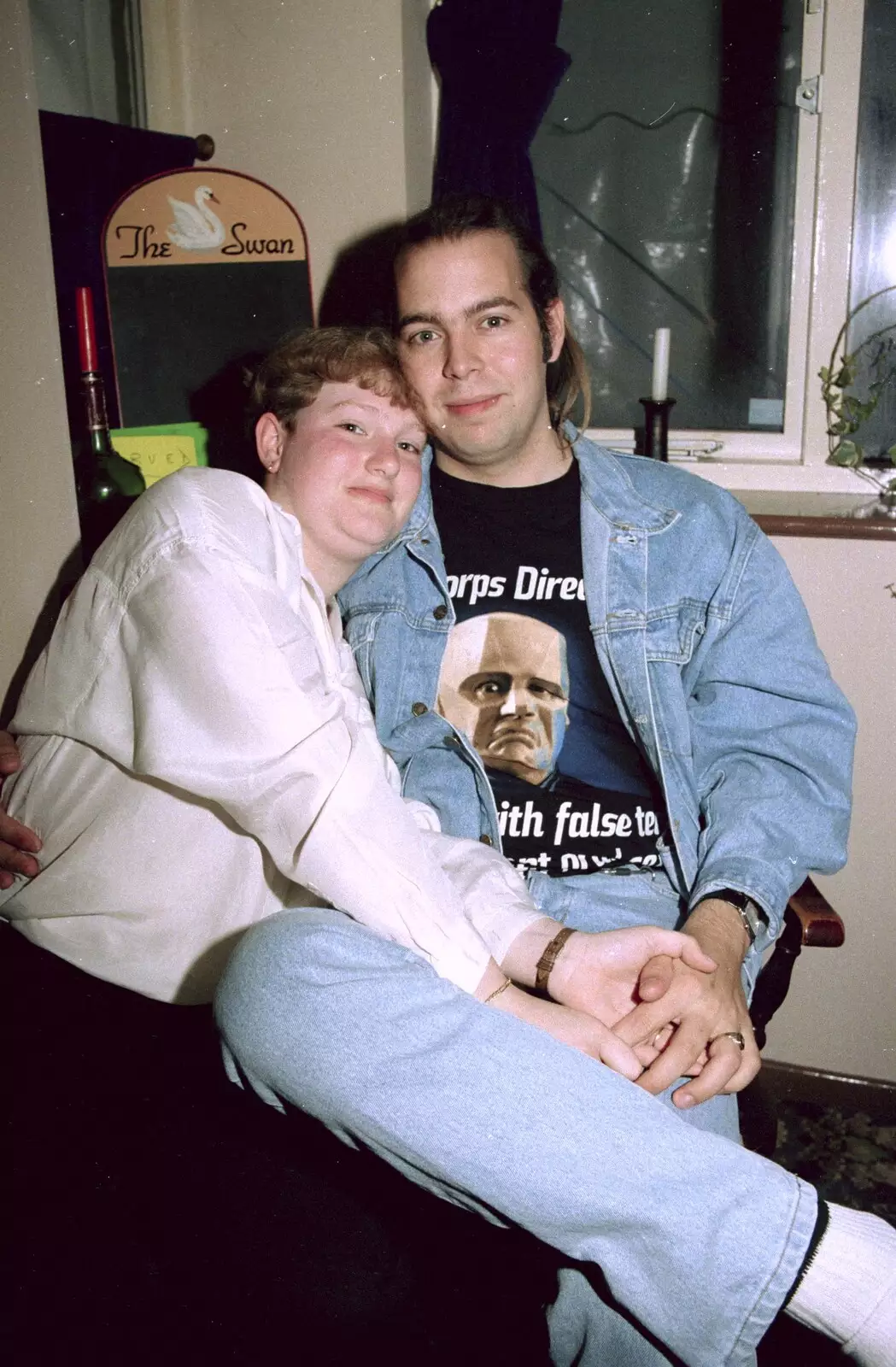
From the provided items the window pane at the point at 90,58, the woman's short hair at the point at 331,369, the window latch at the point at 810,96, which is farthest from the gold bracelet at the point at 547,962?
the window pane at the point at 90,58

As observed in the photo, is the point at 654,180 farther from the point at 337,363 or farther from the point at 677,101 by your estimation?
the point at 337,363

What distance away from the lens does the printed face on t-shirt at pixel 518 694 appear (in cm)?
160

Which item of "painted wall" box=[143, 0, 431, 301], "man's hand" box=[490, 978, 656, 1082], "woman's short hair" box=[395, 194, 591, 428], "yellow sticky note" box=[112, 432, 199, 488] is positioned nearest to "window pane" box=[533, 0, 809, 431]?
"painted wall" box=[143, 0, 431, 301]

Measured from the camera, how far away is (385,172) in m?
2.07

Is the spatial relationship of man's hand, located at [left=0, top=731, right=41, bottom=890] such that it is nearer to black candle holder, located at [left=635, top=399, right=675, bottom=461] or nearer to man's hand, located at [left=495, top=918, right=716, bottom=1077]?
man's hand, located at [left=495, top=918, right=716, bottom=1077]

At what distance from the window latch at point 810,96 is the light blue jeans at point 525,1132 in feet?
6.18

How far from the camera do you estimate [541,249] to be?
171cm

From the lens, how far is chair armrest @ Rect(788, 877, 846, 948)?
1.29 m

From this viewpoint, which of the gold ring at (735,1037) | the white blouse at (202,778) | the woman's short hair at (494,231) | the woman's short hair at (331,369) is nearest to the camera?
the white blouse at (202,778)

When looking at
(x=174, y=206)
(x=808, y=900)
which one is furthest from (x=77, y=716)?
(x=174, y=206)

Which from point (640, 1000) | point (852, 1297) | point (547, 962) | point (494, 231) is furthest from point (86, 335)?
point (852, 1297)

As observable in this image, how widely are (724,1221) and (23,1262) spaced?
69cm

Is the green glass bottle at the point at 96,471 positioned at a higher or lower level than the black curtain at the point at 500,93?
lower

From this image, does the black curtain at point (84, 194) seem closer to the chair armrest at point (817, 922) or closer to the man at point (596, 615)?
the man at point (596, 615)
